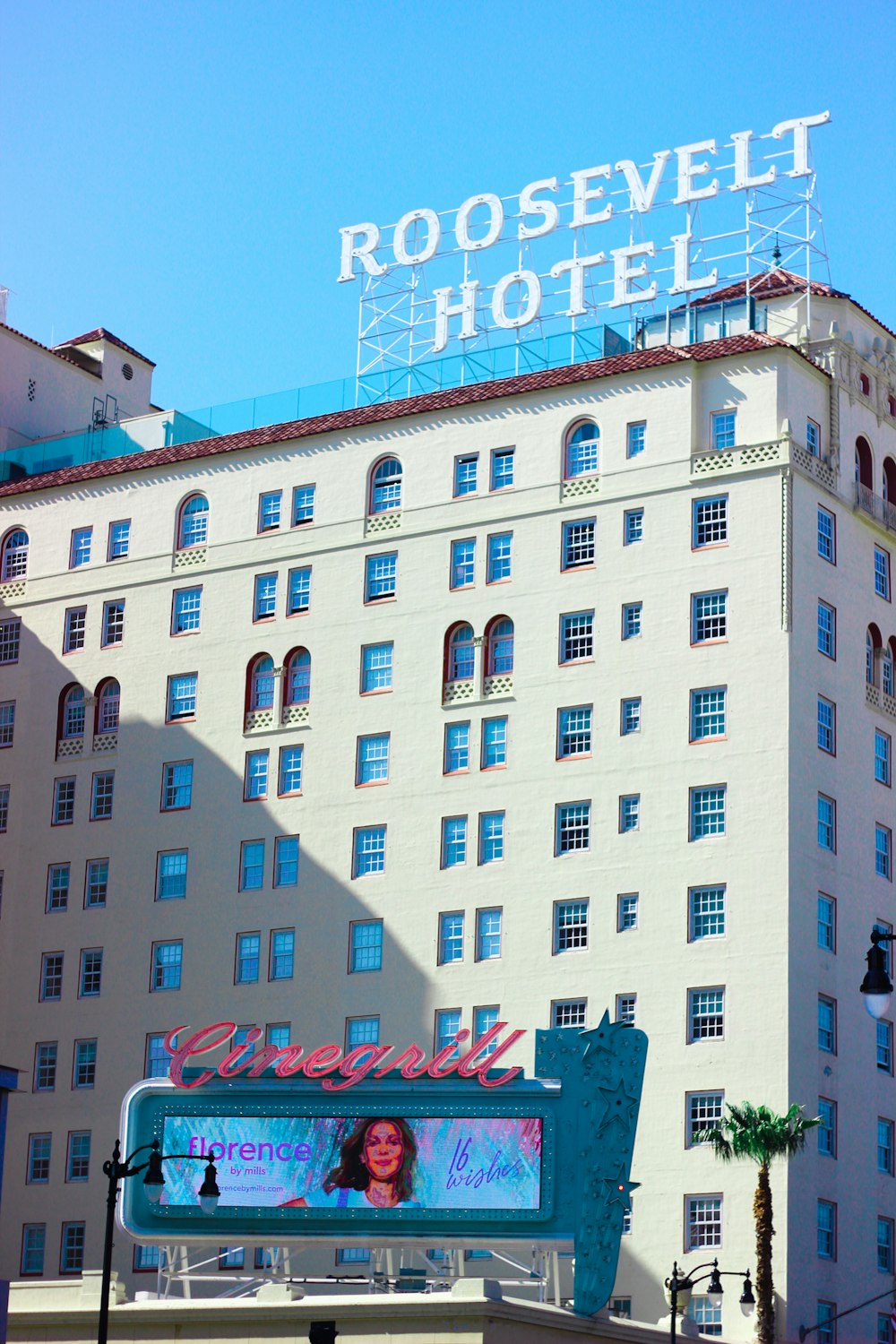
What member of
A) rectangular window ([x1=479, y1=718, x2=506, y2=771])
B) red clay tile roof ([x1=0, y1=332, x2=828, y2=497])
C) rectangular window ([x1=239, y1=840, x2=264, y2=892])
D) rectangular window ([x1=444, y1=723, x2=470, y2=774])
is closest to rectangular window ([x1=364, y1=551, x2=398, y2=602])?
red clay tile roof ([x1=0, y1=332, x2=828, y2=497])

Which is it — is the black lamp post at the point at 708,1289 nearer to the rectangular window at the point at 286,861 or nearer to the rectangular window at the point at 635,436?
the rectangular window at the point at 286,861

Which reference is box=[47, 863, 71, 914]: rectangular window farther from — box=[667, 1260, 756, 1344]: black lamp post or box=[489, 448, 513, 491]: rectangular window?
box=[667, 1260, 756, 1344]: black lamp post

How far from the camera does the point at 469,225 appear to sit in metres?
101

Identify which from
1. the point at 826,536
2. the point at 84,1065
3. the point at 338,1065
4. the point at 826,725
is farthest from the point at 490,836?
the point at 84,1065

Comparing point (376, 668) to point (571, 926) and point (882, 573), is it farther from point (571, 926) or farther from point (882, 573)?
point (882, 573)

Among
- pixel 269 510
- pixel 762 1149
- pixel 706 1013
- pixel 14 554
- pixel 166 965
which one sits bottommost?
pixel 762 1149

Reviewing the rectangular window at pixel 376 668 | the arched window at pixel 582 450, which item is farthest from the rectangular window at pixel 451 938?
the arched window at pixel 582 450

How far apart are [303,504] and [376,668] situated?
9.11m

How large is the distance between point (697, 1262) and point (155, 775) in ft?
111

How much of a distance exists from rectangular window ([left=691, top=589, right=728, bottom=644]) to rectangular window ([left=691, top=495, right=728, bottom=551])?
211cm

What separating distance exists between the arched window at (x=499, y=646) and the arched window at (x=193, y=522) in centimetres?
1652

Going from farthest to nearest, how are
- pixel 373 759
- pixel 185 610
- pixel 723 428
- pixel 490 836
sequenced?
pixel 185 610 → pixel 373 759 → pixel 723 428 → pixel 490 836

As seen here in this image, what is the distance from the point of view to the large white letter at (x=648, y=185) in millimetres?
96500

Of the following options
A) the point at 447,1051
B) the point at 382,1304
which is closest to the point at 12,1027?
the point at 447,1051
